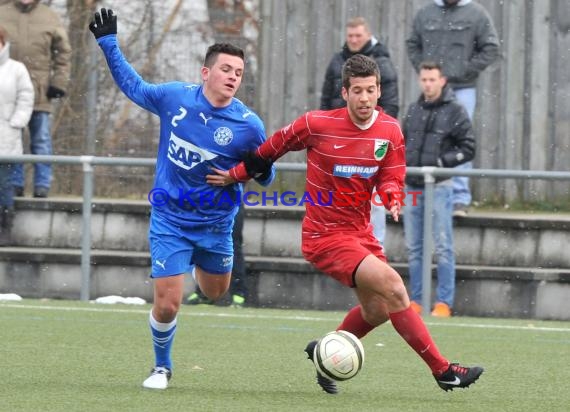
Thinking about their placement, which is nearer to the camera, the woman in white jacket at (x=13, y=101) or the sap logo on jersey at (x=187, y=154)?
the sap logo on jersey at (x=187, y=154)

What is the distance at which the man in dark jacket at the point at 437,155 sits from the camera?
11.4 meters

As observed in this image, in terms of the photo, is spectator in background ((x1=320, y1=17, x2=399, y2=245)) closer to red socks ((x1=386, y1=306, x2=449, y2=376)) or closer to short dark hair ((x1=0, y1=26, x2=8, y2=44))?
short dark hair ((x1=0, y1=26, x2=8, y2=44))

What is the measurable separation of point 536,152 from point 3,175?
5.09m

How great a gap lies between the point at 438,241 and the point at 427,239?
13cm

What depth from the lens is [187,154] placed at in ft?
25.0

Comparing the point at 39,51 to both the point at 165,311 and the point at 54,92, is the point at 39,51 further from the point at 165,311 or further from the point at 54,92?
the point at 165,311

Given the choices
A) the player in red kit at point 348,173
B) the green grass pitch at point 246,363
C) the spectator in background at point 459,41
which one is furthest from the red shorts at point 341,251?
the spectator in background at point 459,41

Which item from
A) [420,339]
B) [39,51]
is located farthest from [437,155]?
[420,339]

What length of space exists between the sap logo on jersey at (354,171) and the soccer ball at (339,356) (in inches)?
33.2

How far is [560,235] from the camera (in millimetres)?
11781

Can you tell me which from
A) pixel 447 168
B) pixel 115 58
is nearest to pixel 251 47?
pixel 447 168

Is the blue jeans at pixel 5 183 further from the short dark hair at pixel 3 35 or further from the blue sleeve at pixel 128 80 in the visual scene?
the blue sleeve at pixel 128 80

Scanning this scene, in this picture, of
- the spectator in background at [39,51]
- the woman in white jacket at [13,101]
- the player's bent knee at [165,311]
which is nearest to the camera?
the player's bent knee at [165,311]

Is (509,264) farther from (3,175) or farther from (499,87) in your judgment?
(3,175)
